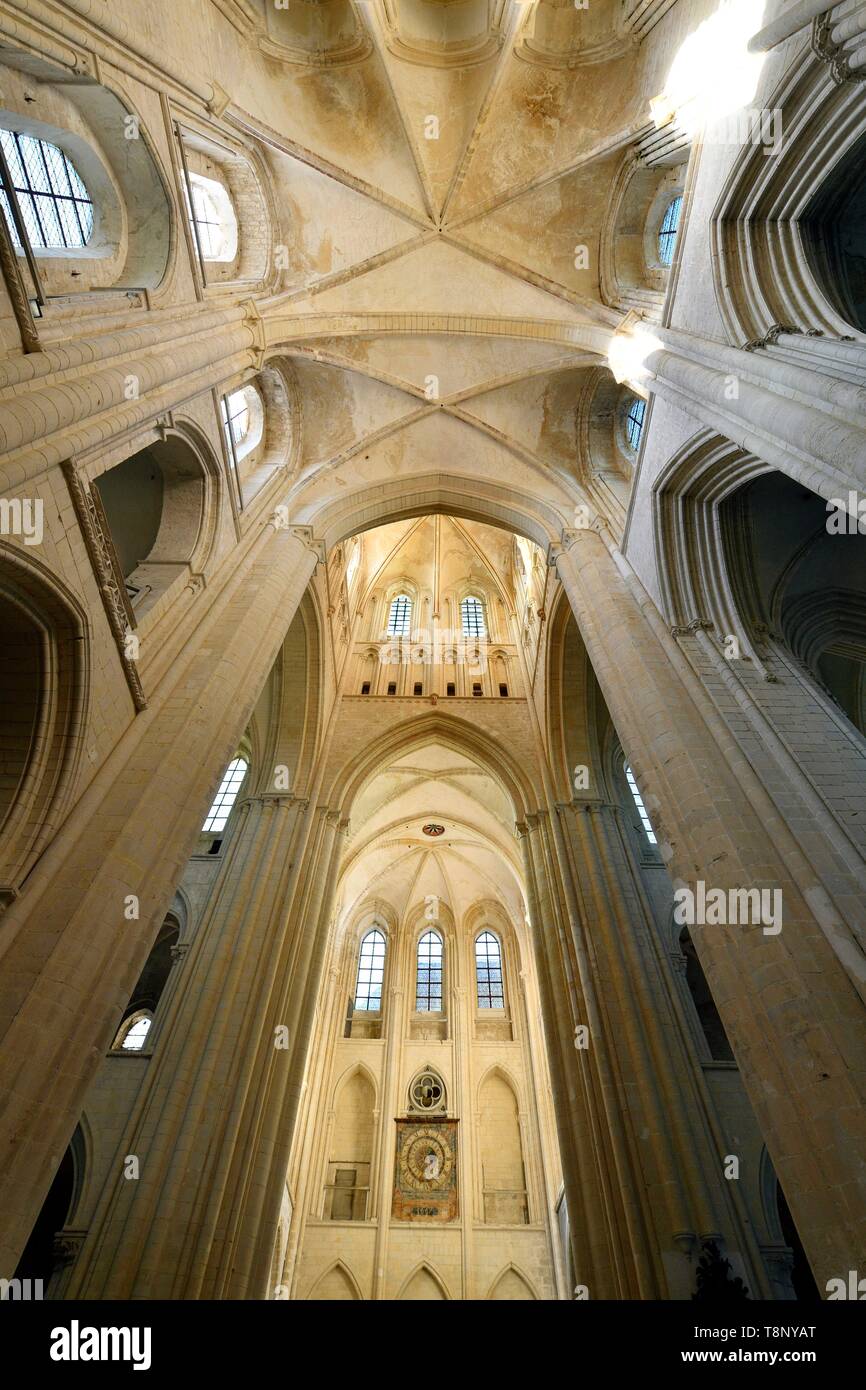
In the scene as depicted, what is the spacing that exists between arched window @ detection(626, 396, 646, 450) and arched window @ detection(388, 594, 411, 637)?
28.3 ft

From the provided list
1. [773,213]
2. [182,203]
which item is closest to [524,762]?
[773,213]

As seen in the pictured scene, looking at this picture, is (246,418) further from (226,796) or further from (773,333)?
(773,333)

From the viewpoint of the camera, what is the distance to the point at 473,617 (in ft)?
67.6

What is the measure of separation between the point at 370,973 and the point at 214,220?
19383 millimetres

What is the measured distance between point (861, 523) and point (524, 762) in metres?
11.2

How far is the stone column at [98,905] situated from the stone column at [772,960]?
4596mm

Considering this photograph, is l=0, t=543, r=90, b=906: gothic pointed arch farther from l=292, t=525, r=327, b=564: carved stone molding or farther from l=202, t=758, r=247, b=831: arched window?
l=202, t=758, r=247, b=831: arched window

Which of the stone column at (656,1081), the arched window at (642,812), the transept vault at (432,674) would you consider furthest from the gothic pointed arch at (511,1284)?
the arched window at (642,812)

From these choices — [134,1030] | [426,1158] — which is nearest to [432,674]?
[134,1030]

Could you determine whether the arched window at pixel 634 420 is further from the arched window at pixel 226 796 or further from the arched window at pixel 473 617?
the arched window at pixel 226 796

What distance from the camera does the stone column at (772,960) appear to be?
13.9 feet

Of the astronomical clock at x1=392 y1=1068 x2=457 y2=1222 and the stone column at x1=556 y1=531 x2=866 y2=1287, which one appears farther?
the astronomical clock at x1=392 y1=1068 x2=457 y2=1222

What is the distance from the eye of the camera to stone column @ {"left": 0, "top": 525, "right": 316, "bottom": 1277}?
14.5 feet

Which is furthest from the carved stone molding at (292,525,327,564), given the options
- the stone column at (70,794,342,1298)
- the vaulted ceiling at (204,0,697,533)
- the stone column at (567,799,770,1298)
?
the stone column at (567,799,770,1298)
